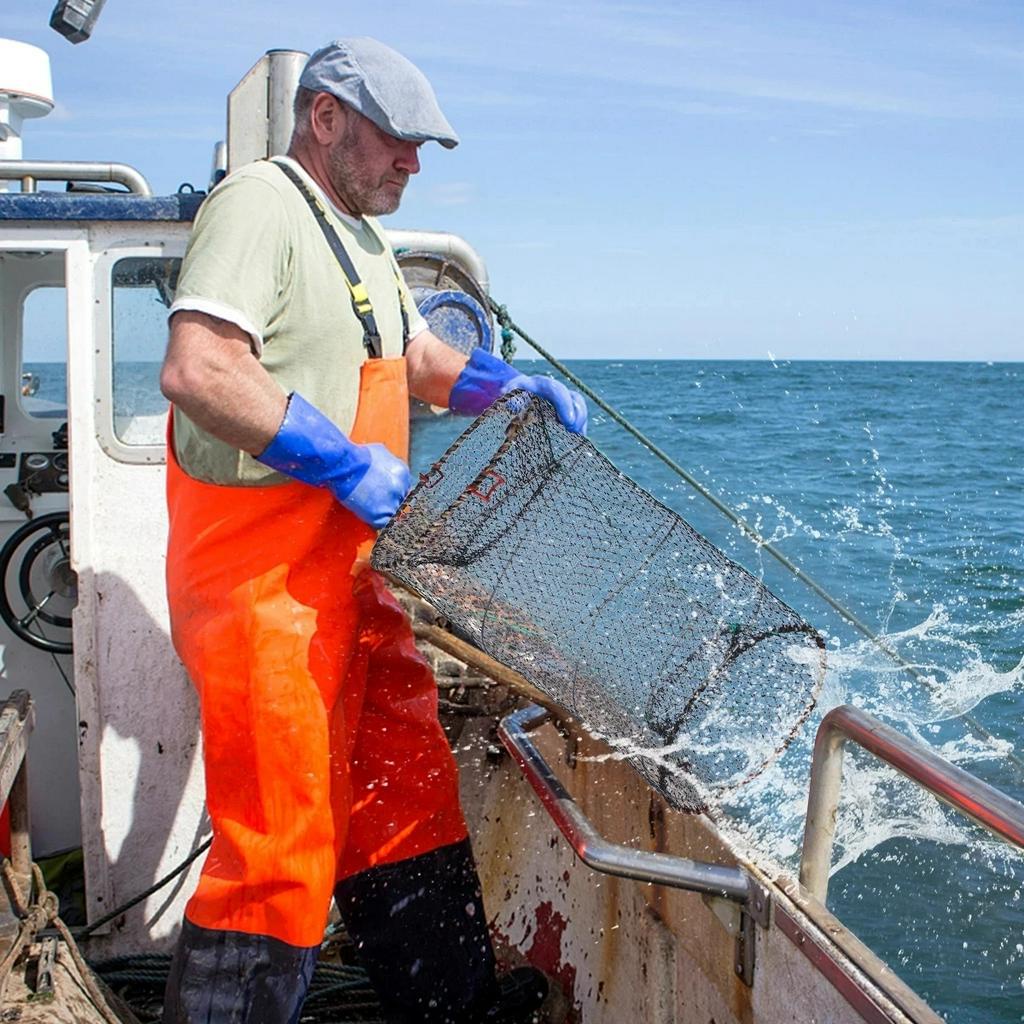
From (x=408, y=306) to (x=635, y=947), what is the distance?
1.59m

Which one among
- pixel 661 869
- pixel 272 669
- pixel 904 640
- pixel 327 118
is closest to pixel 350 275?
pixel 327 118

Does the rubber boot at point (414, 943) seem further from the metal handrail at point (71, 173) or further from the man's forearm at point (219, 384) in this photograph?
the metal handrail at point (71, 173)

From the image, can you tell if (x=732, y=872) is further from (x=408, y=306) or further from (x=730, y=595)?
(x=408, y=306)

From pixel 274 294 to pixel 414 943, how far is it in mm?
1507

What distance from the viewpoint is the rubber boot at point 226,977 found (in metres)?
2.49

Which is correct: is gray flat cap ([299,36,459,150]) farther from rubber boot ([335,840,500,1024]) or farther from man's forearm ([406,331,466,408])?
rubber boot ([335,840,500,1024])

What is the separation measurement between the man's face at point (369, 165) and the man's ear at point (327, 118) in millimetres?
13

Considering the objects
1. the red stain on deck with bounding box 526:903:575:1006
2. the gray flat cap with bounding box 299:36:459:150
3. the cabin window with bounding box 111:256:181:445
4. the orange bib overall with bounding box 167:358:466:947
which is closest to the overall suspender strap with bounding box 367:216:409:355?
the orange bib overall with bounding box 167:358:466:947

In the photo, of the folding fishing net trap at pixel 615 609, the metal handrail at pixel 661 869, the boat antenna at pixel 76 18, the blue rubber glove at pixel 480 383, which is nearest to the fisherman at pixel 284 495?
the folding fishing net trap at pixel 615 609

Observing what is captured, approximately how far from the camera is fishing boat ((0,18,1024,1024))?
2.46 meters

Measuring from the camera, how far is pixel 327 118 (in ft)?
8.62

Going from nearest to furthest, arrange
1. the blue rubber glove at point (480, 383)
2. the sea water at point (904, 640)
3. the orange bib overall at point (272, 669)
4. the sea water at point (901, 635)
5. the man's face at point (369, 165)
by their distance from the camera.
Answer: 1. the orange bib overall at point (272, 669)
2. the man's face at point (369, 165)
3. the blue rubber glove at point (480, 383)
4. the sea water at point (901, 635)
5. the sea water at point (904, 640)

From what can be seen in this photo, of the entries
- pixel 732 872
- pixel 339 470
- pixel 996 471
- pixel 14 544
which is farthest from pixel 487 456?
pixel 996 471

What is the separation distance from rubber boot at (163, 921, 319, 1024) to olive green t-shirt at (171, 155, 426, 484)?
35.7 inches
